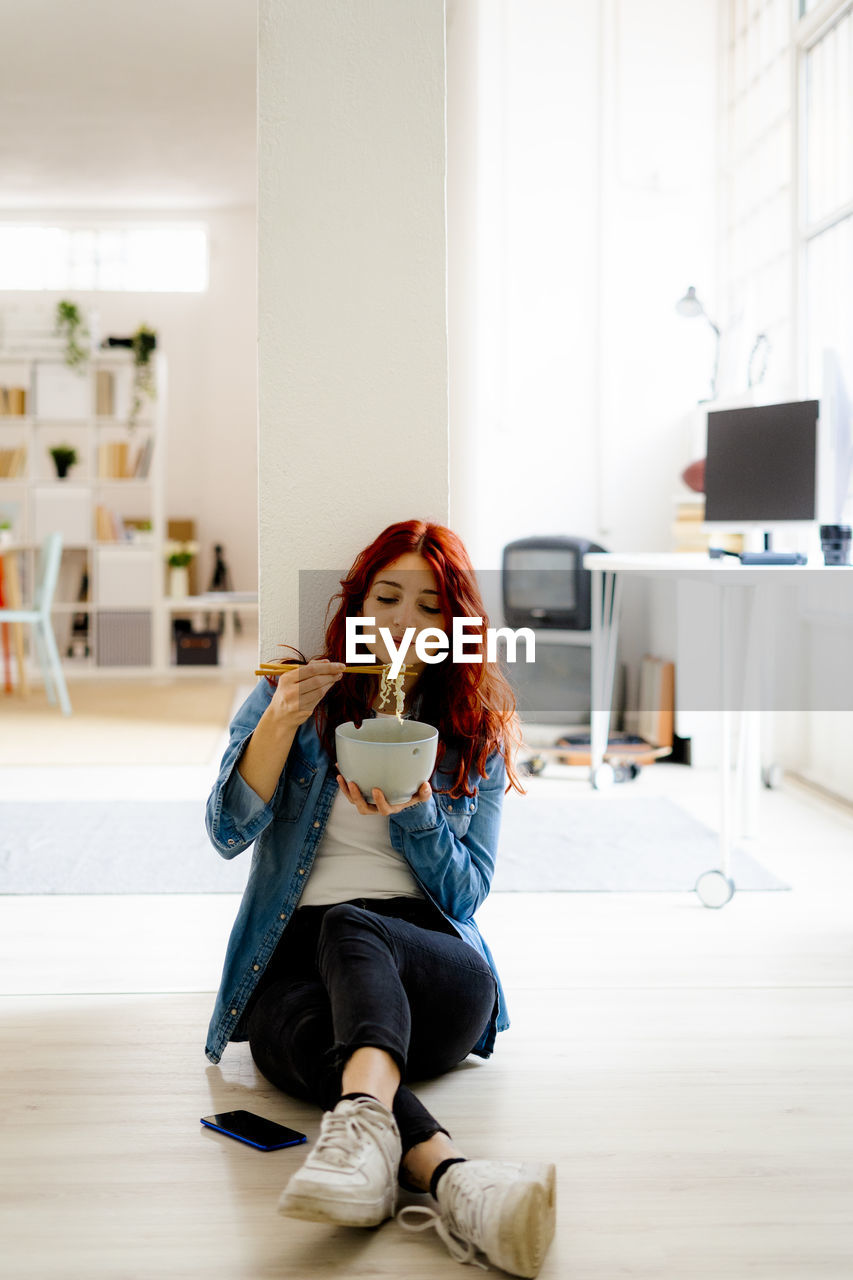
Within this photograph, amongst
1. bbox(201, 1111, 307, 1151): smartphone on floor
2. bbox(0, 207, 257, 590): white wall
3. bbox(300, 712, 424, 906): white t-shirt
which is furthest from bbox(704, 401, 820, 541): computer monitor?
bbox(0, 207, 257, 590): white wall

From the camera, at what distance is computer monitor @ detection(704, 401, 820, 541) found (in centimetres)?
315

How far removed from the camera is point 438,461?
77.2 inches

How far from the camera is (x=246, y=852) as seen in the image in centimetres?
315

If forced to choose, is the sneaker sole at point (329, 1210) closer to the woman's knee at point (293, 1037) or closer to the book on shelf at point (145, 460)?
the woman's knee at point (293, 1037)

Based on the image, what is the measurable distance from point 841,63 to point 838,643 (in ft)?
6.12

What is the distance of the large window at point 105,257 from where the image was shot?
9516 mm

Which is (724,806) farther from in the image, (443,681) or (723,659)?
(443,681)

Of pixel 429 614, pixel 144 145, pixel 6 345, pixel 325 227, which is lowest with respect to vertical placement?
pixel 429 614

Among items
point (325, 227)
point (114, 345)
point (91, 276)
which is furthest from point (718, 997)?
point (91, 276)

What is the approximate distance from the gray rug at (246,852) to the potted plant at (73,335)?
4.10m

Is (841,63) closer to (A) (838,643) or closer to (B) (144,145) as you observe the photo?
(A) (838,643)

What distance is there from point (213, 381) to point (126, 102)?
3.23m

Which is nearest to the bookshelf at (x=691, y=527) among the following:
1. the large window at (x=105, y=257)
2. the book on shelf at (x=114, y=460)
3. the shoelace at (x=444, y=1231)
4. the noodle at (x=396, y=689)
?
the noodle at (x=396, y=689)

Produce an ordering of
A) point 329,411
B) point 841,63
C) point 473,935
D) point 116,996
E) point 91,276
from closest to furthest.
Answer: point 473,935 → point 329,411 → point 116,996 → point 841,63 → point 91,276
